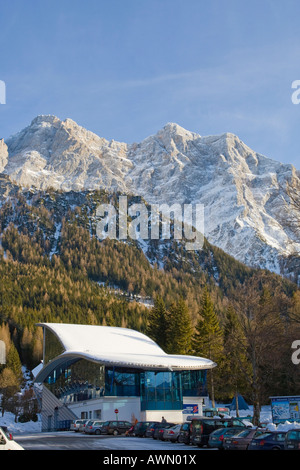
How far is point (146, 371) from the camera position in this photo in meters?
61.2

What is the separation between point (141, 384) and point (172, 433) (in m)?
26.2

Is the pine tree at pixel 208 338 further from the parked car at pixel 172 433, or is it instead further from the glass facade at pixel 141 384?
the parked car at pixel 172 433

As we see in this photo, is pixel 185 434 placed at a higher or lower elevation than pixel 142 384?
lower

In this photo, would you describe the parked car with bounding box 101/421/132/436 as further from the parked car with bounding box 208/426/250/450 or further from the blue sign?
the parked car with bounding box 208/426/250/450

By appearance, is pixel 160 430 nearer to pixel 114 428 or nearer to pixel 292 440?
pixel 114 428

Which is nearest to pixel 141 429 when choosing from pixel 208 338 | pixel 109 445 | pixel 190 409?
pixel 109 445

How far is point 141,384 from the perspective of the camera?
61.1 meters

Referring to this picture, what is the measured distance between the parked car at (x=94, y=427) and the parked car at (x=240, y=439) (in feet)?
73.4

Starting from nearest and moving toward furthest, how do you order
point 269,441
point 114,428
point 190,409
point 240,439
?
point 269,441 < point 240,439 < point 114,428 < point 190,409

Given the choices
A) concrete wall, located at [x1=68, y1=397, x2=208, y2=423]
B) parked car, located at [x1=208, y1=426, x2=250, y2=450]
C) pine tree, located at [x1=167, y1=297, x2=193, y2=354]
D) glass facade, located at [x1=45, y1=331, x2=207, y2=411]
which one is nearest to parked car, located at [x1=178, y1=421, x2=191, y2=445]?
parked car, located at [x1=208, y1=426, x2=250, y2=450]

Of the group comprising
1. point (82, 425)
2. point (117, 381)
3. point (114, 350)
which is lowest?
point (82, 425)
